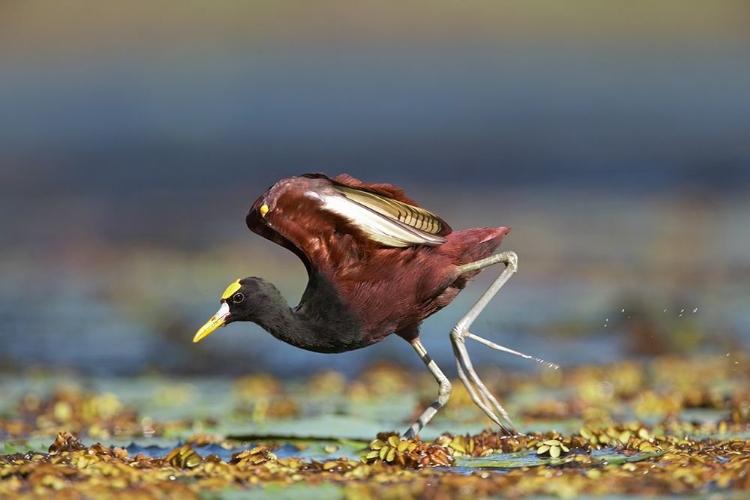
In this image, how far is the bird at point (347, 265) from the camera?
699 centimetres

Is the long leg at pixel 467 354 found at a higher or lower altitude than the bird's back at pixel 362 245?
lower

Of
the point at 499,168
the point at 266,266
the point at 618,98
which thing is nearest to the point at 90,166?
the point at 499,168

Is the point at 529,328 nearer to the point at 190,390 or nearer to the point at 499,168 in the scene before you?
the point at 190,390

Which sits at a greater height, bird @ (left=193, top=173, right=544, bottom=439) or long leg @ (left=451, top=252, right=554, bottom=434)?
bird @ (left=193, top=173, right=544, bottom=439)

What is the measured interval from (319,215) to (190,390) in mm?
3590

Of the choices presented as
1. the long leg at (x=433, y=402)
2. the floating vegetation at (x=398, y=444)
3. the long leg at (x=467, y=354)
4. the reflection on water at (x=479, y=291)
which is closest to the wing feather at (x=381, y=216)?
the long leg at (x=467, y=354)

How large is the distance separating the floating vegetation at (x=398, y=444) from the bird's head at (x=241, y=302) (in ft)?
2.49

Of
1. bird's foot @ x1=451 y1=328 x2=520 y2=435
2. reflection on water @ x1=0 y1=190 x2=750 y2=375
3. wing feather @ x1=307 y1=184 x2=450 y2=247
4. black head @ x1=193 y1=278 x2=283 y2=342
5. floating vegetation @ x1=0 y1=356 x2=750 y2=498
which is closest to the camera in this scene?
floating vegetation @ x1=0 y1=356 x2=750 y2=498

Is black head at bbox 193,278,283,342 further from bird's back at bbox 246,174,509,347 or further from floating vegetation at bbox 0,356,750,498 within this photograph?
floating vegetation at bbox 0,356,750,498

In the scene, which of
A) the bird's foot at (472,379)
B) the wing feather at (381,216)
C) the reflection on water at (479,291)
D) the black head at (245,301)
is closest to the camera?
the wing feather at (381,216)

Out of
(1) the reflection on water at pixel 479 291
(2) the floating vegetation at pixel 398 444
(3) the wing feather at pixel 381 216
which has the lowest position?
(2) the floating vegetation at pixel 398 444

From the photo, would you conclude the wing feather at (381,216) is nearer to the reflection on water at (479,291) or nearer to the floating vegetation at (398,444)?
the floating vegetation at (398,444)

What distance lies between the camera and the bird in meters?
6.99

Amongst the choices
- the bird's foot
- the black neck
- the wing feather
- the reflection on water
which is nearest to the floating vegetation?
the bird's foot
